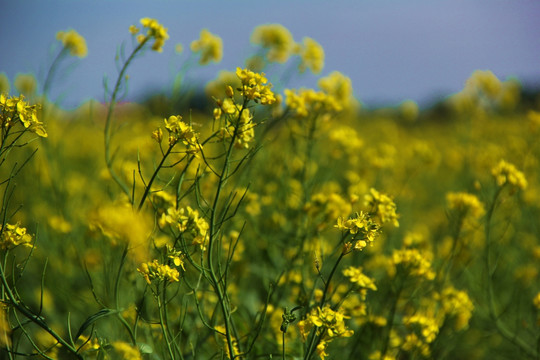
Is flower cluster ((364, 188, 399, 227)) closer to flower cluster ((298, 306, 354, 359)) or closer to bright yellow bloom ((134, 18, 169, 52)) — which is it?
flower cluster ((298, 306, 354, 359))

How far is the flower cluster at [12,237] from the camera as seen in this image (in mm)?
1328

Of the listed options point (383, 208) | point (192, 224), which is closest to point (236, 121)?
point (192, 224)

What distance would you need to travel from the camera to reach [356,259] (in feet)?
7.25

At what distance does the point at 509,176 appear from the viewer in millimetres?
2059

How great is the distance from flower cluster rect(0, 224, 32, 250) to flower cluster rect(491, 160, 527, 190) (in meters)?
1.96

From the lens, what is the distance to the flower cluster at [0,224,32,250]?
133cm

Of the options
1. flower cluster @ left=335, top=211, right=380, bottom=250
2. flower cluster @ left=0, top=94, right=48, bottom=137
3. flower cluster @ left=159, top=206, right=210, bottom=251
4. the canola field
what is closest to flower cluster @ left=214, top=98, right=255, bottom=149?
the canola field

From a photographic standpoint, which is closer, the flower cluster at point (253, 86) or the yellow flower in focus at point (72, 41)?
the flower cluster at point (253, 86)

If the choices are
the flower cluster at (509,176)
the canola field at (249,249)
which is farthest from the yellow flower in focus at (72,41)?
the flower cluster at (509,176)

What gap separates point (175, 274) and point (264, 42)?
1.74 m

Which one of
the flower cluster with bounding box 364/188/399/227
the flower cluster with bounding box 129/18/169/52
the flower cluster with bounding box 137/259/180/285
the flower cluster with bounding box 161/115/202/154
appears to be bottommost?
the flower cluster with bounding box 137/259/180/285

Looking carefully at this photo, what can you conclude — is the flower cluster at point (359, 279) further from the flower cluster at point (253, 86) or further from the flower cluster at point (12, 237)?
the flower cluster at point (12, 237)

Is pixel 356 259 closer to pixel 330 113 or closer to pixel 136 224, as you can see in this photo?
pixel 330 113

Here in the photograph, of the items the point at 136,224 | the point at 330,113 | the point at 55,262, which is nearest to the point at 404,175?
the point at 330,113
